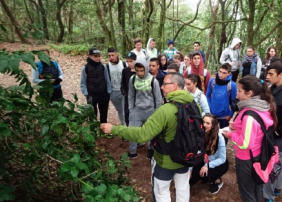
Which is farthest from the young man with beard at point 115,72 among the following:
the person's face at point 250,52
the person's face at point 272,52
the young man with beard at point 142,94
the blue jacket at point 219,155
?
the person's face at point 272,52

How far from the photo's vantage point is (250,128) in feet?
7.95

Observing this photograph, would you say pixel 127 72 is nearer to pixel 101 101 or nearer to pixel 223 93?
pixel 101 101

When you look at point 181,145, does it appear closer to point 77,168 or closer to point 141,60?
point 77,168

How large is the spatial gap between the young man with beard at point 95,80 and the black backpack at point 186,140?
2633 millimetres

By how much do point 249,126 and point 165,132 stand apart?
2.86 feet

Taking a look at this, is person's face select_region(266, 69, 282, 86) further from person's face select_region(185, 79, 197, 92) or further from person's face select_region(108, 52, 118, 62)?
person's face select_region(108, 52, 118, 62)

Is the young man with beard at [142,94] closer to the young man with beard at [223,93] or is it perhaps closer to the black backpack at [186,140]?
the young man with beard at [223,93]

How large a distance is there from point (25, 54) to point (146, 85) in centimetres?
272

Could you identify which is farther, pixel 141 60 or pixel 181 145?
pixel 141 60

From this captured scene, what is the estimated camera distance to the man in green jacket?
2271 mm

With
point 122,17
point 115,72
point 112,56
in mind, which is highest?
point 122,17

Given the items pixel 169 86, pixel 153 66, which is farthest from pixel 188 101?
pixel 153 66

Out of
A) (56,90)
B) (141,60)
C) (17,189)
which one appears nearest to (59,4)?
(56,90)

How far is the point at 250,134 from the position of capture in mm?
2420
